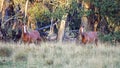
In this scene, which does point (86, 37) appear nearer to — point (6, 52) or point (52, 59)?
point (6, 52)

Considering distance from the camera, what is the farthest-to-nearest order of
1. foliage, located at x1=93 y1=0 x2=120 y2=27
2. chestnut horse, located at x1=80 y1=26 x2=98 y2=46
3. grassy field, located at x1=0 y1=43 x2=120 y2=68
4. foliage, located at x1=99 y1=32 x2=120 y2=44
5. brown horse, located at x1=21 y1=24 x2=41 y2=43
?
foliage, located at x1=93 y1=0 x2=120 y2=27 → foliage, located at x1=99 y1=32 x2=120 y2=44 → chestnut horse, located at x1=80 y1=26 x2=98 y2=46 → brown horse, located at x1=21 y1=24 x2=41 y2=43 → grassy field, located at x1=0 y1=43 x2=120 y2=68

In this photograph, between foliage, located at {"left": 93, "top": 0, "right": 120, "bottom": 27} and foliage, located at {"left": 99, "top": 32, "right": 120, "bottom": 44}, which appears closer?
foliage, located at {"left": 99, "top": 32, "right": 120, "bottom": 44}

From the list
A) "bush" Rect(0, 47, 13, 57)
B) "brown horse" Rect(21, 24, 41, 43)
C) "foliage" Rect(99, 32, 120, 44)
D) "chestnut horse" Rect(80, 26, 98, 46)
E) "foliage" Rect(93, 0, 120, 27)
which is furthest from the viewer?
"foliage" Rect(93, 0, 120, 27)

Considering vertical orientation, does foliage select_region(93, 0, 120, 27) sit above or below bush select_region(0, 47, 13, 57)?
above

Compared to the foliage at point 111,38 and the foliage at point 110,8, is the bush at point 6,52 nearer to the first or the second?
the foliage at point 111,38

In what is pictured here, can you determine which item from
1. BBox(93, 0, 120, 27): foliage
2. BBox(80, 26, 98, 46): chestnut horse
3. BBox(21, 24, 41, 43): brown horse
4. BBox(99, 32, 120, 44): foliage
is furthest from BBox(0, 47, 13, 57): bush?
BBox(93, 0, 120, 27): foliage

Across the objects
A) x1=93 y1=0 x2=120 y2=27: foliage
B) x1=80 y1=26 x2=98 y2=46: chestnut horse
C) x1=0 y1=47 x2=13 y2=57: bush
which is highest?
x1=93 y1=0 x2=120 y2=27: foliage

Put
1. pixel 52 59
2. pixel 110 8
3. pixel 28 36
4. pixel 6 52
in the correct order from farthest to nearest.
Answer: pixel 110 8 → pixel 28 36 → pixel 6 52 → pixel 52 59

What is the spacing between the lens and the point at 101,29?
93.4ft

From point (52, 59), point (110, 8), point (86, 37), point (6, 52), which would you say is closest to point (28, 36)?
point (86, 37)

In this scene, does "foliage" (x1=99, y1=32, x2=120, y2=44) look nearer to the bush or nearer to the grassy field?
the grassy field

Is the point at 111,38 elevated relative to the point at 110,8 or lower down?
lower down

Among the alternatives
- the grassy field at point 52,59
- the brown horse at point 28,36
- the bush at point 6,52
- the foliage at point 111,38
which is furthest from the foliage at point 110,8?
the bush at point 6,52

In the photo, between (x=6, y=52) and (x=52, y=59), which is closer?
(x=52, y=59)
